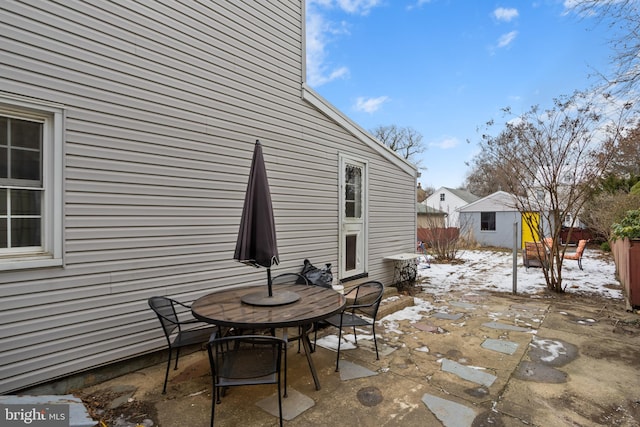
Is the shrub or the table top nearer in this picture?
the table top

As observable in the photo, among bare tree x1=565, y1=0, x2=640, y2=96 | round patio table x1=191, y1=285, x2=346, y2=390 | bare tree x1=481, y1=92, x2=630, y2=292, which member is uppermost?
bare tree x1=565, y1=0, x2=640, y2=96

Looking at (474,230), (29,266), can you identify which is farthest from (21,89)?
(474,230)

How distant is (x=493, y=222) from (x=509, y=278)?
10652 mm

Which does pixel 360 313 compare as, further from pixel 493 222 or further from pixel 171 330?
pixel 493 222

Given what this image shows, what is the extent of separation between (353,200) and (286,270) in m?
2.03

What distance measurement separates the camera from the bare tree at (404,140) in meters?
29.7

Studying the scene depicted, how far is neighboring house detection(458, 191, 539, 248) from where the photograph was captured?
1650 centimetres

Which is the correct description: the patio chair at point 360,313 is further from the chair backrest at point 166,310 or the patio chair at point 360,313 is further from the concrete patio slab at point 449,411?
the chair backrest at point 166,310

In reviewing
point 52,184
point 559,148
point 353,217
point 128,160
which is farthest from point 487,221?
point 52,184

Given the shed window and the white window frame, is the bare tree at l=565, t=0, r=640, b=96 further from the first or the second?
the shed window

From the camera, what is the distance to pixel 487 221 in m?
17.7

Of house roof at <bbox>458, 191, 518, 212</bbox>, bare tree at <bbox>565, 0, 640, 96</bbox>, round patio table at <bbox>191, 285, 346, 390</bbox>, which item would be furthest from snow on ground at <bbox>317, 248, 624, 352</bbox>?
house roof at <bbox>458, 191, 518, 212</bbox>

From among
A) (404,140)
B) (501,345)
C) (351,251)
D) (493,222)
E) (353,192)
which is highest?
(404,140)

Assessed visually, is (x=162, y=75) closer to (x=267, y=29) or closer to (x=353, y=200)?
(x=267, y=29)
